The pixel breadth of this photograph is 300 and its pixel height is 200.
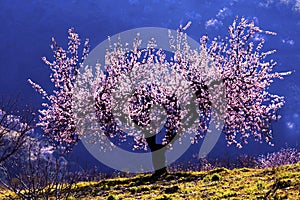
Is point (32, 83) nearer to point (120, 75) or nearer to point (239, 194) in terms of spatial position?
point (120, 75)

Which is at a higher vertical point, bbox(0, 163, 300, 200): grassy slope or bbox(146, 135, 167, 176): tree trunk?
bbox(146, 135, 167, 176): tree trunk

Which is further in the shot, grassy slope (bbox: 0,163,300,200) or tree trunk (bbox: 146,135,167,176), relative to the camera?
tree trunk (bbox: 146,135,167,176)

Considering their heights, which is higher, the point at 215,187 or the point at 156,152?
the point at 156,152

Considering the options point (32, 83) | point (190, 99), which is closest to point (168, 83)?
point (190, 99)

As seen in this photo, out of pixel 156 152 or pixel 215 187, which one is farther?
pixel 156 152

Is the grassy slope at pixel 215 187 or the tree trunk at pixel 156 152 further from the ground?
the tree trunk at pixel 156 152

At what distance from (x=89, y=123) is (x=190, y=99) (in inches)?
294

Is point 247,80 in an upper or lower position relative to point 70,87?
lower

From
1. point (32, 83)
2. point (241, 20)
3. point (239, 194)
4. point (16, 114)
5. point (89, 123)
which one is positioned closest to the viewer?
point (239, 194)

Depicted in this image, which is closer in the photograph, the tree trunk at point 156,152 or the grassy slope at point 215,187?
the grassy slope at point 215,187

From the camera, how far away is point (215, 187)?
17.0 meters

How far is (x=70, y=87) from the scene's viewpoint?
29.4 metres

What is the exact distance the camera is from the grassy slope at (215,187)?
13.8m

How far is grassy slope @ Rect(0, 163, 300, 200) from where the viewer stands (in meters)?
13.8
